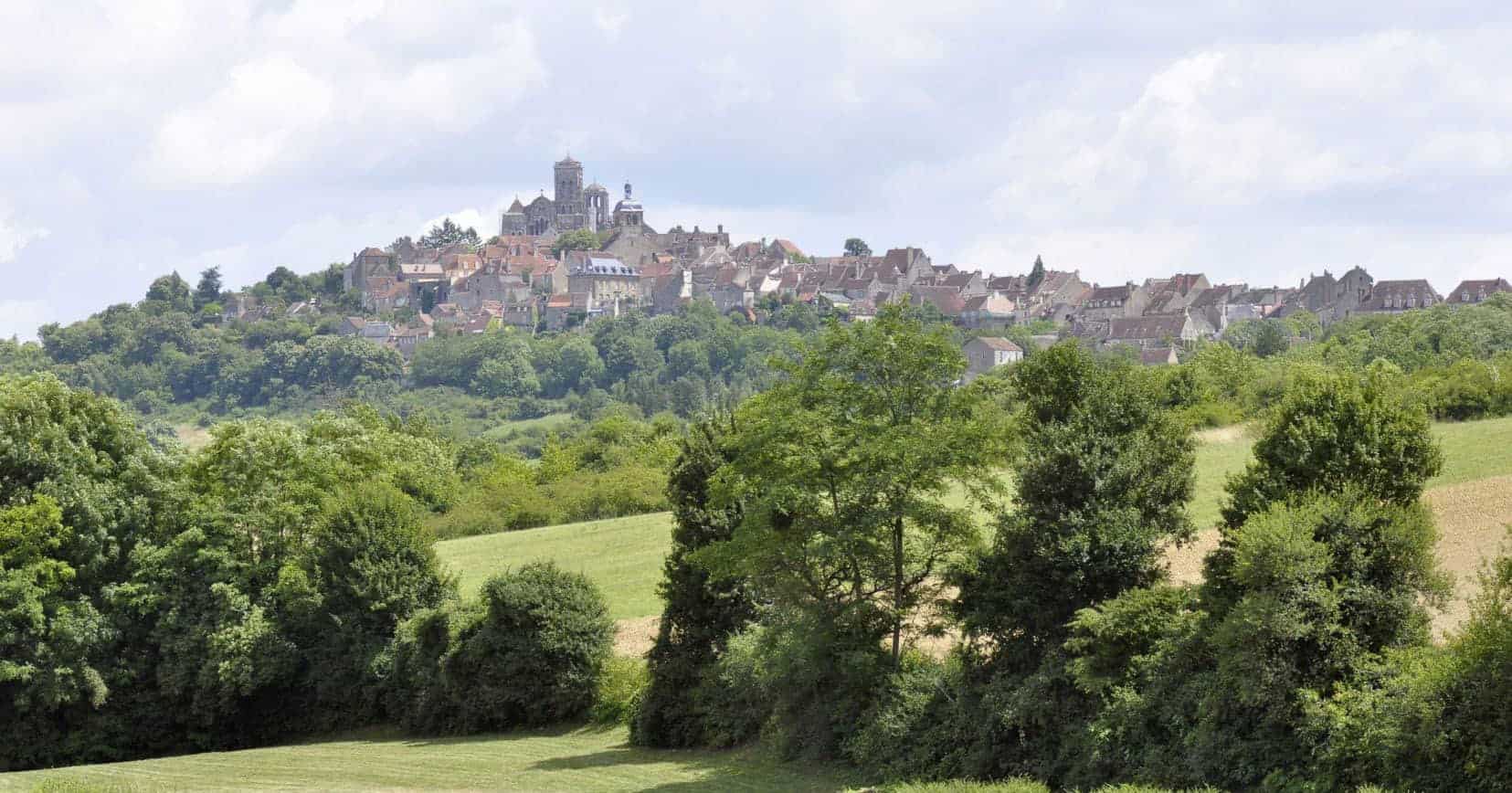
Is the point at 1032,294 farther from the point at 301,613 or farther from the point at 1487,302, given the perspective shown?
the point at 301,613

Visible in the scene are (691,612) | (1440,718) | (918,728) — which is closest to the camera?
(1440,718)

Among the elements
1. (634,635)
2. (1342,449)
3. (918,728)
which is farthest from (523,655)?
(1342,449)

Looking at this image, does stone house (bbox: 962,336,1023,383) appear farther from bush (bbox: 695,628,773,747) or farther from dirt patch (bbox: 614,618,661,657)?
bush (bbox: 695,628,773,747)

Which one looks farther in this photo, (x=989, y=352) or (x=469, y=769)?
(x=989, y=352)

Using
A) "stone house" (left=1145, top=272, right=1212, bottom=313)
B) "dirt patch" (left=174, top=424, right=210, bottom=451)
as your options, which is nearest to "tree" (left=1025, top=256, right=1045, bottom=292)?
"stone house" (left=1145, top=272, right=1212, bottom=313)

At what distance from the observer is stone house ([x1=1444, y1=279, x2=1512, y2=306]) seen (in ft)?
480

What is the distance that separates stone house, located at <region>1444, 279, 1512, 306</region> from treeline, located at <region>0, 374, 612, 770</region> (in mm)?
130887

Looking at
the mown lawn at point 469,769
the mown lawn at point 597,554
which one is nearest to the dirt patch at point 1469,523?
the mown lawn at point 469,769

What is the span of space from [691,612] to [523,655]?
507 cm

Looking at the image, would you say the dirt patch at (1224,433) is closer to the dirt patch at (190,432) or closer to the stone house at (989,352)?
the stone house at (989,352)

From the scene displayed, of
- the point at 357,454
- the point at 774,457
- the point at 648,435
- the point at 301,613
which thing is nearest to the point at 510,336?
the point at 648,435

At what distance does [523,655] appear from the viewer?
32.1 meters

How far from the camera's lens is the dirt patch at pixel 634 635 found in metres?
33.5

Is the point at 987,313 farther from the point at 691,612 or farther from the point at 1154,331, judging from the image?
the point at 691,612
